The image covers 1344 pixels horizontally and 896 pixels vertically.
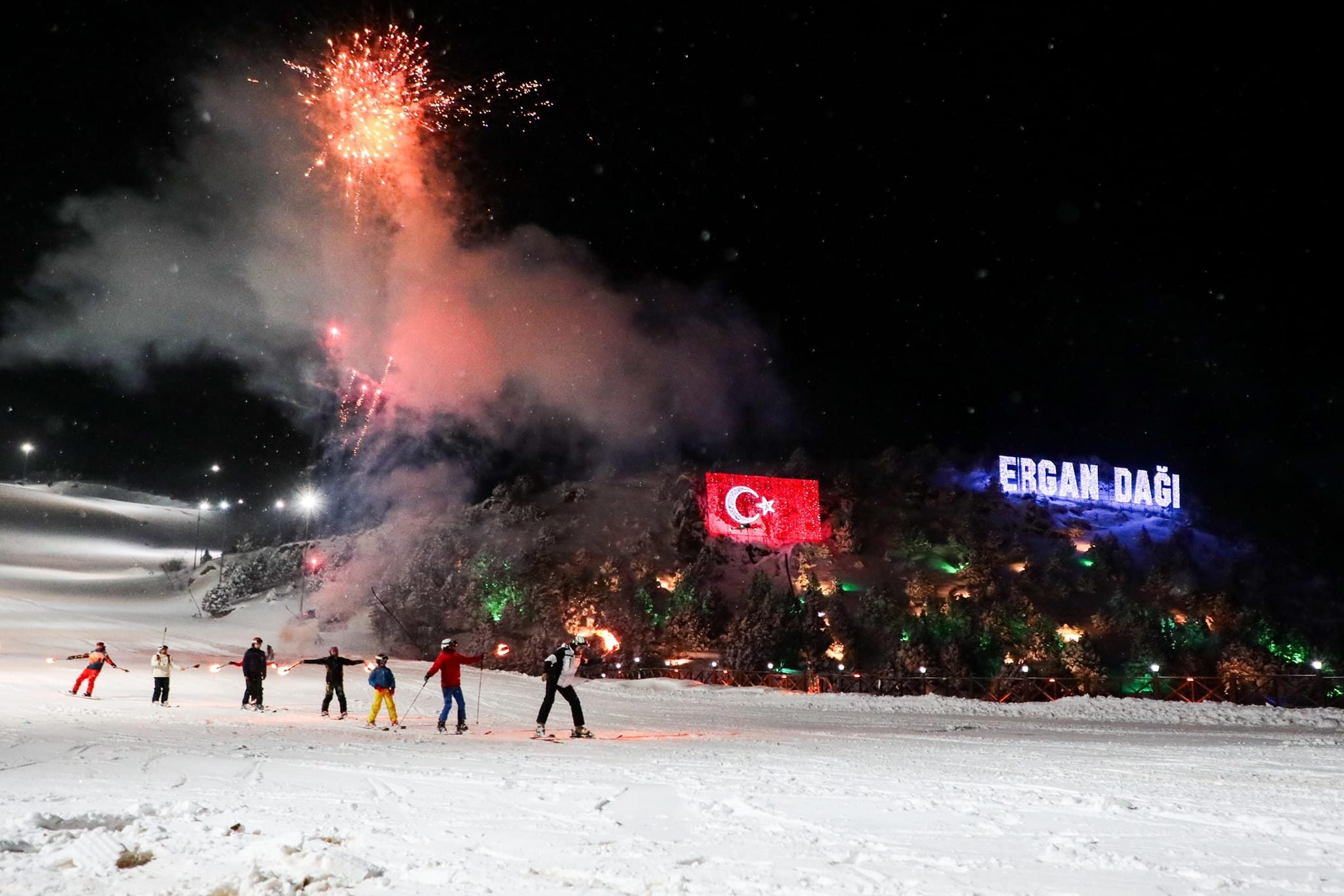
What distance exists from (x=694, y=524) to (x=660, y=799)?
49.4 metres

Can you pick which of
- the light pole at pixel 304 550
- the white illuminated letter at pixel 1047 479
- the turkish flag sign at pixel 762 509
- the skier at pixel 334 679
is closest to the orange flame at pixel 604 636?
the turkish flag sign at pixel 762 509

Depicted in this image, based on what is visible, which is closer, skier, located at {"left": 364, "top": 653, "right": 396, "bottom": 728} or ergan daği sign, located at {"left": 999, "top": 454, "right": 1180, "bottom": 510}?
skier, located at {"left": 364, "top": 653, "right": 396, "bottom": 728}

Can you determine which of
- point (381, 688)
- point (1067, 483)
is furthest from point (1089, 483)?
point (381, 688)

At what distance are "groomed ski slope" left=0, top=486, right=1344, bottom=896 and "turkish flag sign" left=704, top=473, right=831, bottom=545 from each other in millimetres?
38893

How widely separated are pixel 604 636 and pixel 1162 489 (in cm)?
4534

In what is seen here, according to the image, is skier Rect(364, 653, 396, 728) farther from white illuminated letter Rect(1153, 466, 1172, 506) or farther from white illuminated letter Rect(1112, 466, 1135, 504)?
white illuminated letter Rect(1153, 466, 1172, 506)

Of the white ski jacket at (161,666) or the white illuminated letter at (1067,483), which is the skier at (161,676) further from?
the white illuminated letter at (1067,483)

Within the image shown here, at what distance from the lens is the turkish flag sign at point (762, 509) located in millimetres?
56812

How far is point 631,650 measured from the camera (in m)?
44.7

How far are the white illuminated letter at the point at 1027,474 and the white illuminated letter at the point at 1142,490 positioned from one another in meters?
8.14

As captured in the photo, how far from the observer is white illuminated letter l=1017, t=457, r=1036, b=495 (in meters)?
64.7

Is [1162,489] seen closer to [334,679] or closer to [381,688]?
[334,679]

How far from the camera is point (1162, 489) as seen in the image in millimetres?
67250

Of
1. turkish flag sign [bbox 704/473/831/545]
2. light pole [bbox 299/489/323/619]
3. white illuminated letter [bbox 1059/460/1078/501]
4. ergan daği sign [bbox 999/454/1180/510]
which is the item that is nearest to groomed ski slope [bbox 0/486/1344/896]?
light pole [bbox 299/489/323/619]
